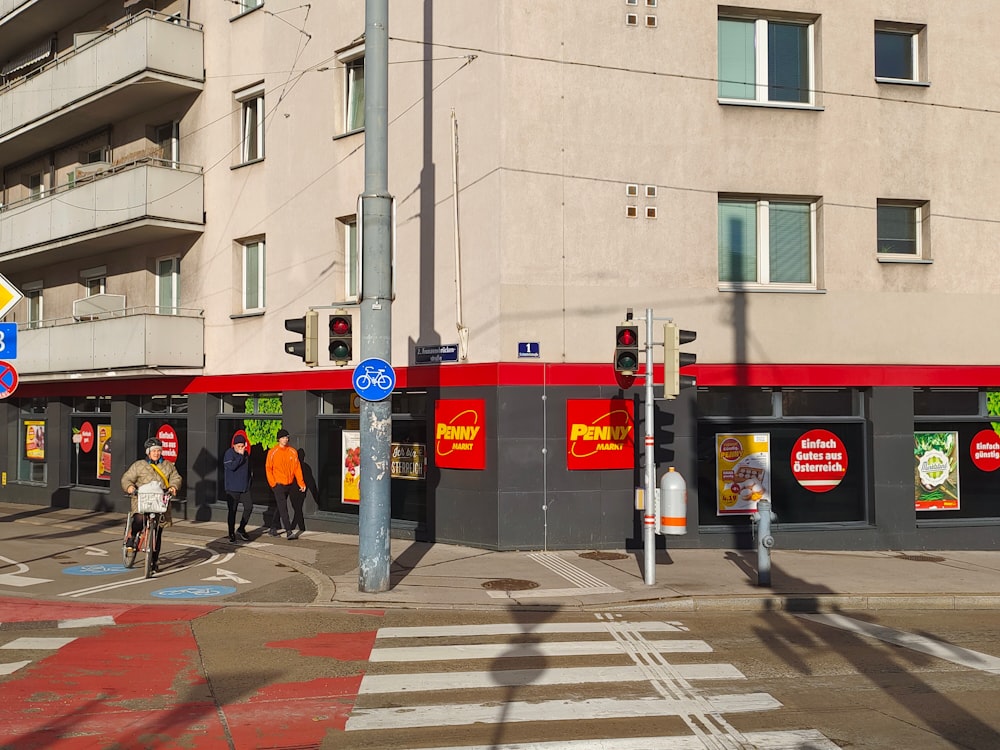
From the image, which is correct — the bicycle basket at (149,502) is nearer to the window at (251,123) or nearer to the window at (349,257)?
the window at (349,257)

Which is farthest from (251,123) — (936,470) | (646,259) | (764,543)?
(936,470)

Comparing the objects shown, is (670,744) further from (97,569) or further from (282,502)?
(282,502)

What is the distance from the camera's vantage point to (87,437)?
78.1 ft

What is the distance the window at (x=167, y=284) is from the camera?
21.3 m

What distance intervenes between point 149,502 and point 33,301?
52.2 feet

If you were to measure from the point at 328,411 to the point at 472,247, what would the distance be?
4750 mm

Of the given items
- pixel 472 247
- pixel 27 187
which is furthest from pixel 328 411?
pixel 27 187

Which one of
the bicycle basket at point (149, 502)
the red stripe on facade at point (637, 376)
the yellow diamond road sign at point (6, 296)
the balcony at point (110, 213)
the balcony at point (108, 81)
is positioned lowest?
the bicycle basket at point (149, 502)

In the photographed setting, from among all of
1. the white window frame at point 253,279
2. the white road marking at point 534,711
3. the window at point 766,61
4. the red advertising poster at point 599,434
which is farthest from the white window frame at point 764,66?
the white road marking at point 534,711

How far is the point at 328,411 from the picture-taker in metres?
18.1

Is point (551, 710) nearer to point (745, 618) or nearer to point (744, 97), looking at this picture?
point (745, 618)

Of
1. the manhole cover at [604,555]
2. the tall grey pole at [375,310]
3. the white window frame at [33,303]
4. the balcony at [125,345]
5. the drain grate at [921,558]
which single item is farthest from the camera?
the white window frame at [33,303]

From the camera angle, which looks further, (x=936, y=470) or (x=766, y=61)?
(x=936, y=470)

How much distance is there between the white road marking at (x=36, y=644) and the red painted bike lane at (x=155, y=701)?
0.11 metres
